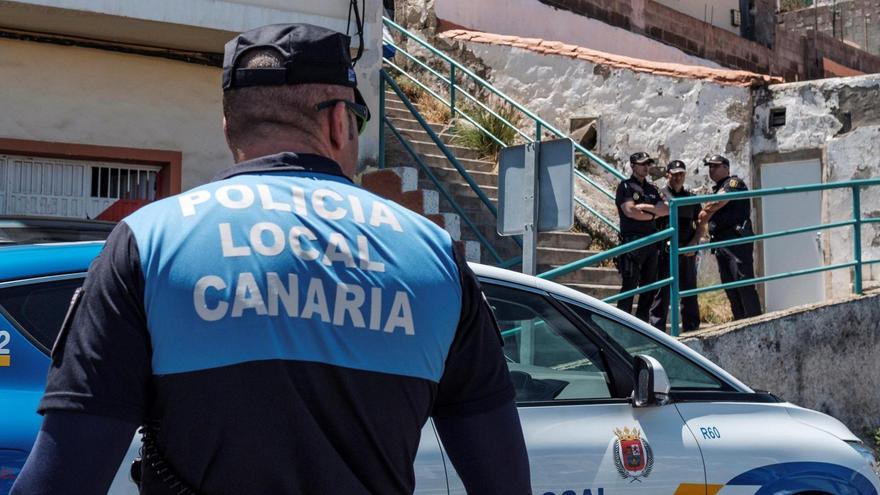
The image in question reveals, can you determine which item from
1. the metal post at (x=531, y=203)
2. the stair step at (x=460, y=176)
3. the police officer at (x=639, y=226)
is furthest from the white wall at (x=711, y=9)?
the metal post at (x=531, y=203)

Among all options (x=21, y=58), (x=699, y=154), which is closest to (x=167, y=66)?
(x=21, y=58)

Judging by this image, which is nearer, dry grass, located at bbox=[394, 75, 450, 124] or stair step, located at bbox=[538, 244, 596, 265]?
stair step, located at bbox=[538, 244, 596, 265]

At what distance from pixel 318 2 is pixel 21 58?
2277 mm

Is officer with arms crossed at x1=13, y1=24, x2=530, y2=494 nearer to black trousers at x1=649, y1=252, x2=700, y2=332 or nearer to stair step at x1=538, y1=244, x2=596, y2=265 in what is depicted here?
black trousers at x1=649, y1=252, x2=700, y2=332

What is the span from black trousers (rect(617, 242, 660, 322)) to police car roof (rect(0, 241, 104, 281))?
19.3 feet

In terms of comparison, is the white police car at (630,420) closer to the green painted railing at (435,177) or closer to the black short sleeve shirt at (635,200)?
the black short sleeve shirt at (635,200)

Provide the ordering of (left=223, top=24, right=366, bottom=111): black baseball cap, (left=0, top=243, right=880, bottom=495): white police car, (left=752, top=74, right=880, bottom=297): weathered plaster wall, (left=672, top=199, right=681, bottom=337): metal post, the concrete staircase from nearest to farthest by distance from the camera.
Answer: (left=223, top=24, right=366, bottom=111): black baseball cap < (left=0, top=243, right=880, bottom=495): white police car < (left=672, top=199, right=681, bottom=337): metal post < the concrete staircase < (left=752, top=74, right=880, bottom=297): weathered plaster wall

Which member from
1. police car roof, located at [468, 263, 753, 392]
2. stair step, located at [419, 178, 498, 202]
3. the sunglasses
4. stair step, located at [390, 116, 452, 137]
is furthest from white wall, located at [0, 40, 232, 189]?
the sunglasses

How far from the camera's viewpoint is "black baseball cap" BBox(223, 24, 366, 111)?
186cm

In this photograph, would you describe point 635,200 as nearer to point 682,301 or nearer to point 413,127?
point 682,301

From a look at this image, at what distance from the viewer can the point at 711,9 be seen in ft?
63.3

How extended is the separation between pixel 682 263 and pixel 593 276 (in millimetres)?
1283

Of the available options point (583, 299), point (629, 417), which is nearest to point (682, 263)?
point (583, 299)

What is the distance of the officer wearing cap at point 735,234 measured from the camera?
9344 mm
